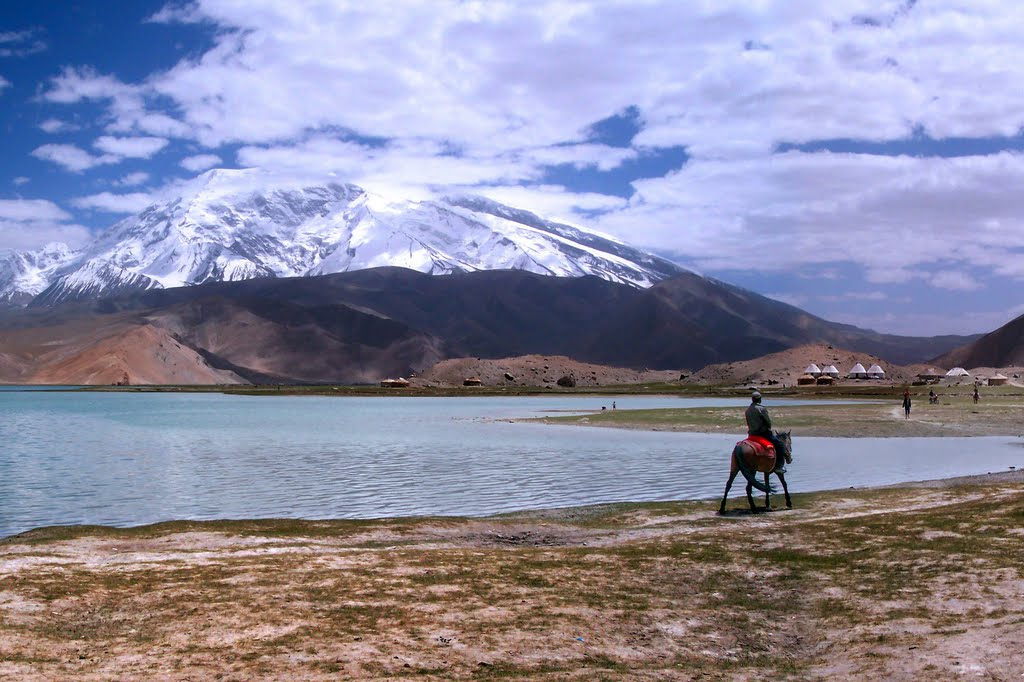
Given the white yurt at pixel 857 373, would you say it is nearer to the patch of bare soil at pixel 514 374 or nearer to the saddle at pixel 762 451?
the patch of bare soil at pixel 514 374

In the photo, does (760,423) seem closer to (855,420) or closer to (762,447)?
(762,447)

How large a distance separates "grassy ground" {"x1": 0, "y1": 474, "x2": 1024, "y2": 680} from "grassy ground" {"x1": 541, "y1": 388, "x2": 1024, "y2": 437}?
37254 mm

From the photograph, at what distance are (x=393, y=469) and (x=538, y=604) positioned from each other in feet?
82.2

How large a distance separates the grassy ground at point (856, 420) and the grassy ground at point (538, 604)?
1467 inches

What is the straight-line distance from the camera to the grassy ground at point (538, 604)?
11.1 meters

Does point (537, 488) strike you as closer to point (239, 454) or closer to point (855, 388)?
point (239, 454)

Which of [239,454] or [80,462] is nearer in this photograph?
[80,462]

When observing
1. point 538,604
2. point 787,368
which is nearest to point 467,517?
point 538,604

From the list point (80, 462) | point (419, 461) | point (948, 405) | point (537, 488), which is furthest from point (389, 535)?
point (948, 405)

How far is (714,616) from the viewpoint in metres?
13.6

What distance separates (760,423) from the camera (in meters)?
22.9

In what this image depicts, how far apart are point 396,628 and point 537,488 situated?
19010mm

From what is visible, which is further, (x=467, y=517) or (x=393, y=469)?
(x=393, y=469)

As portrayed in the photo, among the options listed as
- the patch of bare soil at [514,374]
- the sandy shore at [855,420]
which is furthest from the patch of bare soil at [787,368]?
the sandy shore at [855,420]
